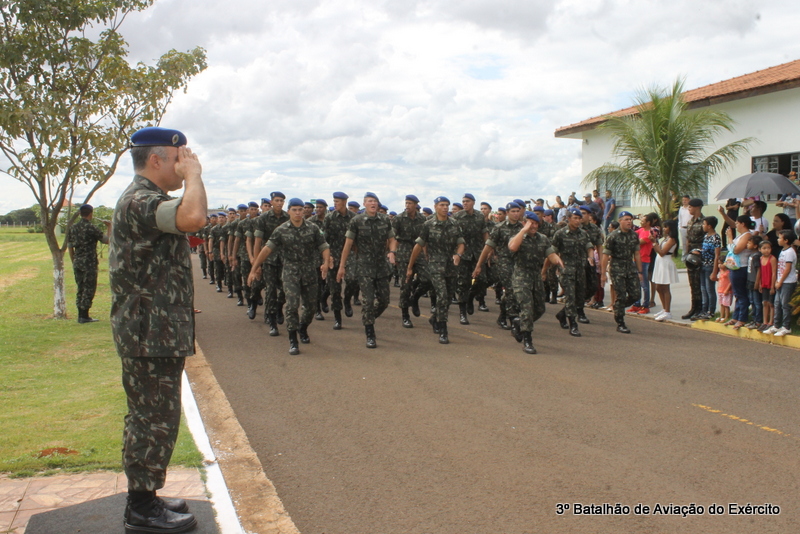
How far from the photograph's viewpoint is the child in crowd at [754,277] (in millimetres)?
10195

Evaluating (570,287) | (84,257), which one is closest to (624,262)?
(570,287)

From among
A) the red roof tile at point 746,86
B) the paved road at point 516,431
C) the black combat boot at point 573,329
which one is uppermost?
the red roof tile at point 746,86

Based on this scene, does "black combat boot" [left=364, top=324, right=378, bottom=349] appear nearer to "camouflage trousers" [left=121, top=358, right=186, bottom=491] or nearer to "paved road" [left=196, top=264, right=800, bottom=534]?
"paved road" [left=196, top=264, right=800, bottom=534]

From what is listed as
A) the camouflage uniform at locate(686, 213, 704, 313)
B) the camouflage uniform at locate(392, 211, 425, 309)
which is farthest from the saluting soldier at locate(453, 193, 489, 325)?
the camouflage uniform at locate(686, 213, 704, 313)

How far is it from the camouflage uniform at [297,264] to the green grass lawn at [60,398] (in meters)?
2.27

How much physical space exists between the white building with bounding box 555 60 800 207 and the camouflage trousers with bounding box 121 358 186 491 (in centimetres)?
1873

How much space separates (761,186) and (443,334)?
6.57 m

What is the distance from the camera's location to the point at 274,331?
10695 millimetres

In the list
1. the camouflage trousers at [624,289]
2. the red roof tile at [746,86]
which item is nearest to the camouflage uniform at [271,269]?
the camouflage trousers at [624,289]

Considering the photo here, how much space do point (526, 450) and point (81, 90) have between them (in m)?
9.90

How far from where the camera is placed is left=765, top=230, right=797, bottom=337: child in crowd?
9.72 meters

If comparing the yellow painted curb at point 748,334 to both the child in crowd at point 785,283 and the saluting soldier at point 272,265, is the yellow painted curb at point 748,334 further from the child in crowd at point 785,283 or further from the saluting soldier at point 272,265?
the saluting soldier at point 272,265

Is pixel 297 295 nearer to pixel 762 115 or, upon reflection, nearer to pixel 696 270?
pixel 696 270

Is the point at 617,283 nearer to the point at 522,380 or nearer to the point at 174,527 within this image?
the point at 522,380
